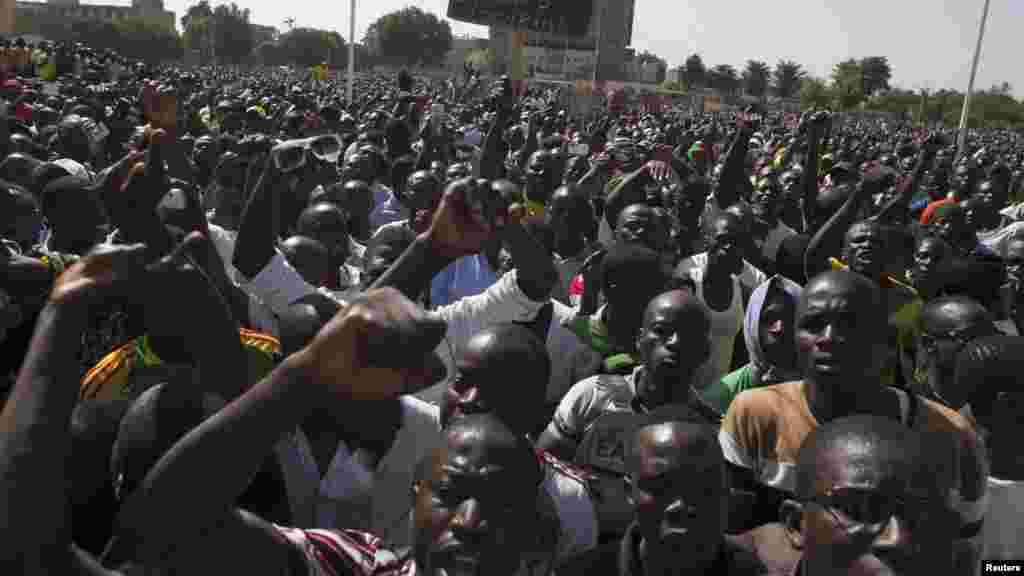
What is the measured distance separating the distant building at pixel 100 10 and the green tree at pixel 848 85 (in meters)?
49.8

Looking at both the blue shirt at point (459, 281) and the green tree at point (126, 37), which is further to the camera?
the green tree at point (126, 37)

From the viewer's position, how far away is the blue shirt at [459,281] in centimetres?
412

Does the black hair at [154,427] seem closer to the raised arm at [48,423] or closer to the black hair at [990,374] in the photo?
the raised arm at [48,423]

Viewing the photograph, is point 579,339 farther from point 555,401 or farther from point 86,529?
point 86,529

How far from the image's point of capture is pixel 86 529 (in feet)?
5.55

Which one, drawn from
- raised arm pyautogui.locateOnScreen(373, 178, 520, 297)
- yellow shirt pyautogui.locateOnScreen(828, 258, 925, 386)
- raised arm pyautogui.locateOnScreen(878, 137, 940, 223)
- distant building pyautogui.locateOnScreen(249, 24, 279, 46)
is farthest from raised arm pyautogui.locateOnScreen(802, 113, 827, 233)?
distant building pyautogui.locateOnScreen(249, 24, 279, 46)

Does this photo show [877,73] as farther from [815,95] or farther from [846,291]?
[846,291]

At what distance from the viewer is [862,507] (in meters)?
1.55

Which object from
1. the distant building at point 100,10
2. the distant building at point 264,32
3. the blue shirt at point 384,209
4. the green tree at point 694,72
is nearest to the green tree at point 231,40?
the distant building at point 100,10

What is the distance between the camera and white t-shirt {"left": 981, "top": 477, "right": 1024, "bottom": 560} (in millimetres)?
2316

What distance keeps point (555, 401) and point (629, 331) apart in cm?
39

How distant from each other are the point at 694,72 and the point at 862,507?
5709 cm

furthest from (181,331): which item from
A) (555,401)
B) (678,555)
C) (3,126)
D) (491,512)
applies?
A: (3,126)

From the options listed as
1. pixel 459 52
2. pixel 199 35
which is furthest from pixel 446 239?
pixel 459 52
